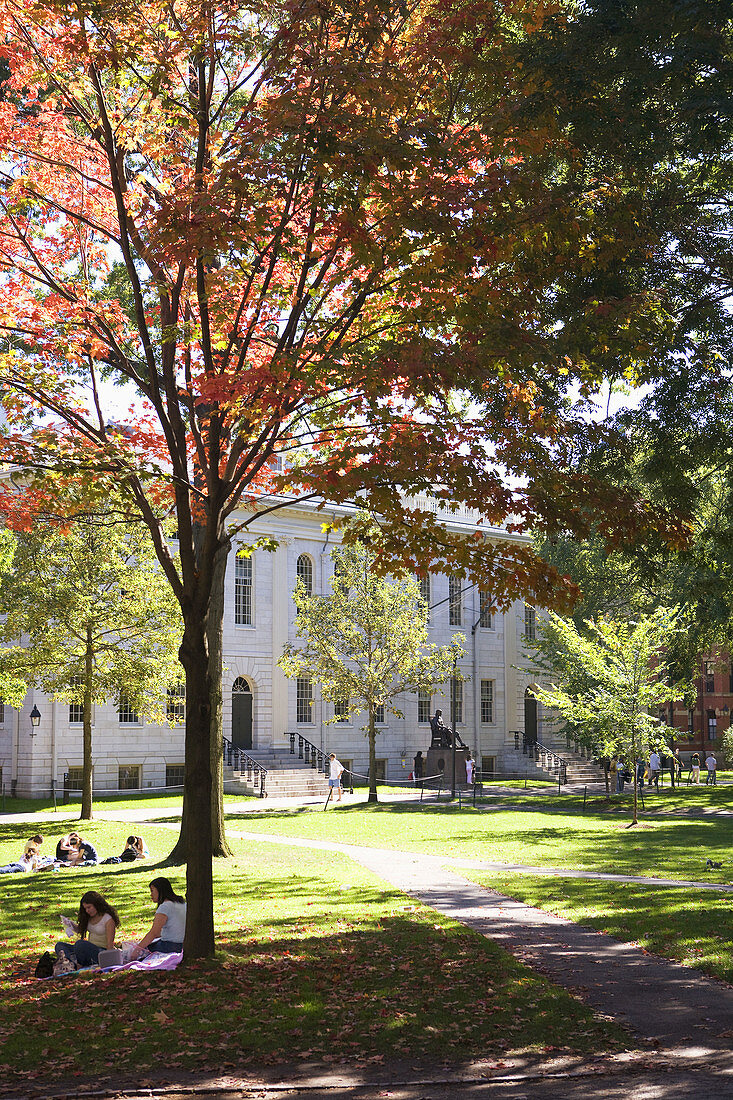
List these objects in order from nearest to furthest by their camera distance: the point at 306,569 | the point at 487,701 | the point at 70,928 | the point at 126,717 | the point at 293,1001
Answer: the point at 293,1001
the point at 70,928
the point at 126,717
the point at 306,569
the point at 487,701

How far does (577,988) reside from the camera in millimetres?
9242

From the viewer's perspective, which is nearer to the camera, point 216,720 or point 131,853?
point 216,720

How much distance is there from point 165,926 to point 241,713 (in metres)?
35.2

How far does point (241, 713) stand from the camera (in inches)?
1781

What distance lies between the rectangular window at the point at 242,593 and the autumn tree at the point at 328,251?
3286cm

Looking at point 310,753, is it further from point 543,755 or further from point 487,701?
point 543,755

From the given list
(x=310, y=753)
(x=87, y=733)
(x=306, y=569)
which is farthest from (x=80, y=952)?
(x=306, y=569)

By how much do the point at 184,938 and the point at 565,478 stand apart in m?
5.84

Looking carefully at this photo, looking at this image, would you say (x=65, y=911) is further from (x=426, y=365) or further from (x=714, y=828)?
(x=714, y=828)

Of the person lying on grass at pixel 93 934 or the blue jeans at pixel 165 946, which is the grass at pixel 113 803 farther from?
the blue jeans at pixel 165 946

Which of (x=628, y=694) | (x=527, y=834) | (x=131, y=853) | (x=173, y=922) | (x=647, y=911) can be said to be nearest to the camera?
(x=173, y=922)

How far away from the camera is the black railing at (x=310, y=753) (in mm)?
44031

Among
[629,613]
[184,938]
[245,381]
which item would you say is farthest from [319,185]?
[629,613]

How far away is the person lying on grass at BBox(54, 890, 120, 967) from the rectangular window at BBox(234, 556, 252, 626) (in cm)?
3468
